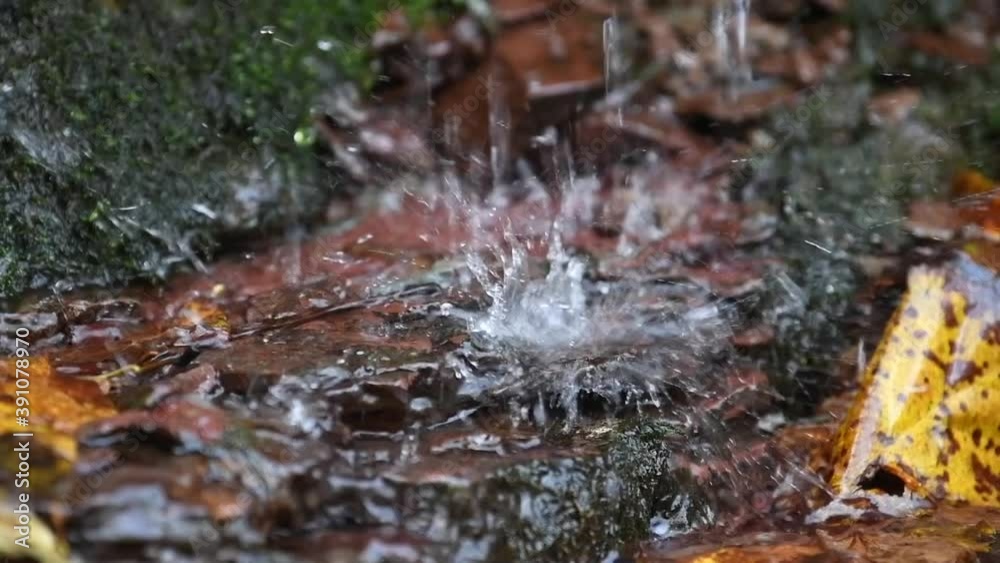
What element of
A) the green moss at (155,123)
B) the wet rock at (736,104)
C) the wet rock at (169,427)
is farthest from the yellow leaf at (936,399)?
the green moss at (155,123)

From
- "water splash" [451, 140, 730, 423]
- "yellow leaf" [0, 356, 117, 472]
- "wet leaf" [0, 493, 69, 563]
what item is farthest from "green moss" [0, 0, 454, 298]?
"wet leaf" [0, 493, 69, 563]

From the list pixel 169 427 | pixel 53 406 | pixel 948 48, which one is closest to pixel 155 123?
pixel 53 406

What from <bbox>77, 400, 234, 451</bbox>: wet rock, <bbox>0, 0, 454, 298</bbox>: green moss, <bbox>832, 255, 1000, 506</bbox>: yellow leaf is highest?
<bbox>0, 0, 454, 298</bbox>: green moss

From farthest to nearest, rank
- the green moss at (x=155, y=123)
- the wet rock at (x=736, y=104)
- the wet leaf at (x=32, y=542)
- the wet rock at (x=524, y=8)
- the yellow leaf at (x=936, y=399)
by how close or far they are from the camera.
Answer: the wet rock at (x=736, y=104) < the wet rock at (x=524, y=8) < the green moss at (x=155, y=123) < the yellow leaf at (x=936, y=399) < the wet leaf at (x=32, y=542)

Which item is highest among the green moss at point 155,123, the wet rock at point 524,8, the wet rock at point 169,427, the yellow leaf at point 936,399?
the wet rock at point 524,8

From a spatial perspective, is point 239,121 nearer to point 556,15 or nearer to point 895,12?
point 556,15

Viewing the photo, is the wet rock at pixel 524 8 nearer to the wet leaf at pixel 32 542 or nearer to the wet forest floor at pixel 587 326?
the wet forest floor at pixel 587 326

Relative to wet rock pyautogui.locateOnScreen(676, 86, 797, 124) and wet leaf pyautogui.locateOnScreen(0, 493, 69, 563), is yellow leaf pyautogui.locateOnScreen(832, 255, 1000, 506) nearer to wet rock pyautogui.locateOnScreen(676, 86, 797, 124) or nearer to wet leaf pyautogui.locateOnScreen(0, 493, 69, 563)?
wet rock pyautogui.locateOnScreen(676, 86, 797, 124)
